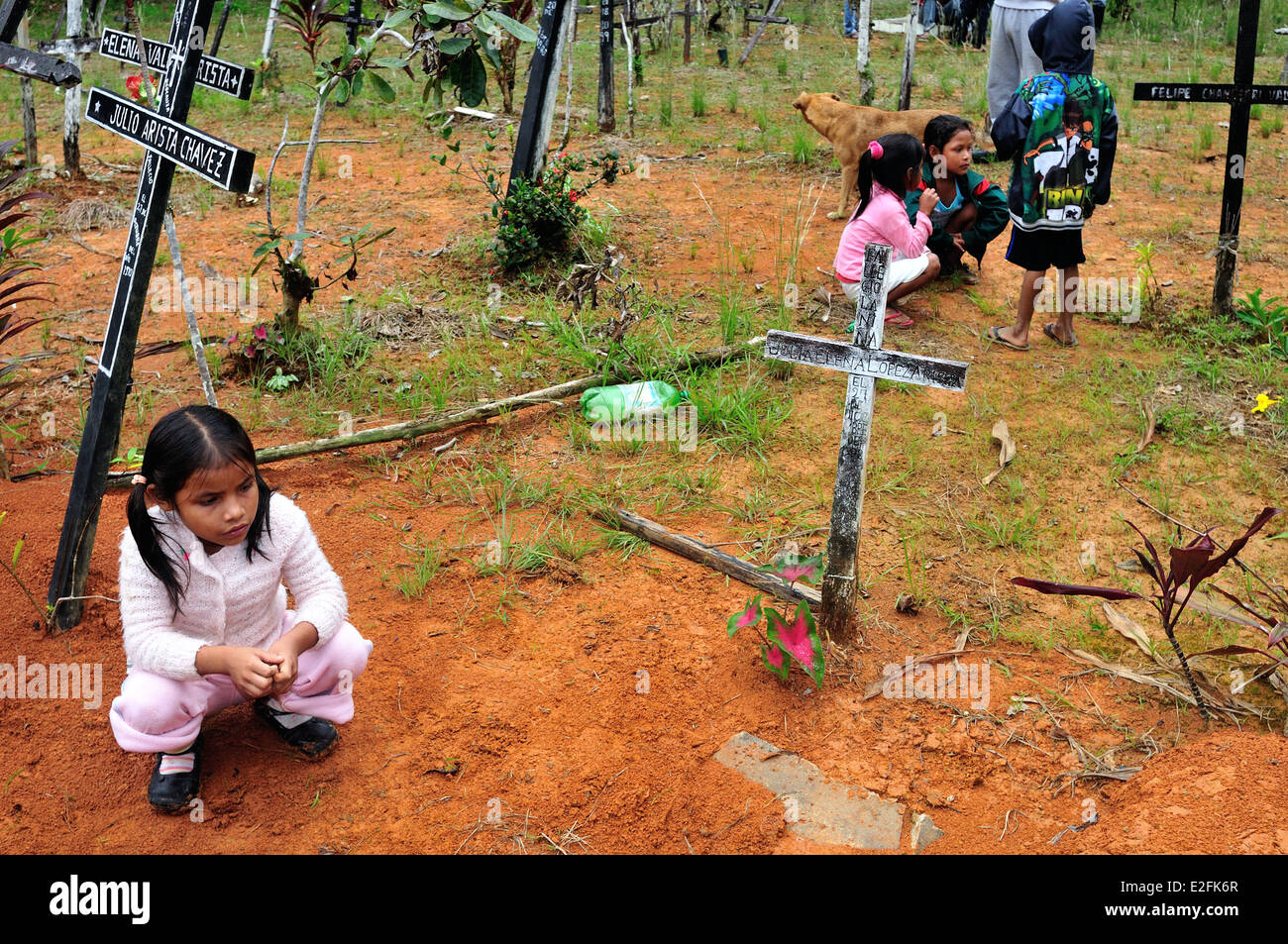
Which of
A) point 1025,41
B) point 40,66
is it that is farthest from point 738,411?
point 1025,41

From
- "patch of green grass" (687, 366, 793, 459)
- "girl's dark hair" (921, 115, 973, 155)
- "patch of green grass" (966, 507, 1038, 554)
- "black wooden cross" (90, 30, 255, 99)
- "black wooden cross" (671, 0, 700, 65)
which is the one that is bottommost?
"patch of green grass" (966, 507, 1038, 554)

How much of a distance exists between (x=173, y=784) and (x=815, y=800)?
152 cm

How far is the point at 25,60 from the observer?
3232 mm

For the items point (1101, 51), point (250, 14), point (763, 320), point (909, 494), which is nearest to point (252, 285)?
point (763, 320)

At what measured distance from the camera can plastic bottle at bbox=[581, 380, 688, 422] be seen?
4301 mm

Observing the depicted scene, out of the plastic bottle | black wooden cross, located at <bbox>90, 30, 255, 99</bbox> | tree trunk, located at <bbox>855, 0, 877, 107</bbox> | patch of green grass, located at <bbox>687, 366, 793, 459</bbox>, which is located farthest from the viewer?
tree trunk, located at <bbox>855, 0, 877, 107</bbox>

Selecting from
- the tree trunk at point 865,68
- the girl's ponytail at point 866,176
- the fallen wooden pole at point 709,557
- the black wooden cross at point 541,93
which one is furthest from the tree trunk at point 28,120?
the tree trunk at point 865,68

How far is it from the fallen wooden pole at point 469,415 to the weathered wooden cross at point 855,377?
1.53 m

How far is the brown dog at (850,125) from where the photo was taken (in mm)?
6340

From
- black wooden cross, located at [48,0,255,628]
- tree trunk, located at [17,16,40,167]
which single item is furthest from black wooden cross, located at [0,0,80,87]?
tree trunk, located at [17,16,40,167]

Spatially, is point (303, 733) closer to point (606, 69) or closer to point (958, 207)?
point (958, 207)

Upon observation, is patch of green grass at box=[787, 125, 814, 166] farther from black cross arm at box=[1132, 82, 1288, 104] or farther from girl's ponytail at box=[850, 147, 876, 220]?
black cross arm at box=[1132, 82, 1288, 104]

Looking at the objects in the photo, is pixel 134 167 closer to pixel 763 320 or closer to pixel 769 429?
pixel 763 320

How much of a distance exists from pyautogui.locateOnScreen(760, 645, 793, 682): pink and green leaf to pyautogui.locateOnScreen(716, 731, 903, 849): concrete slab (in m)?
0.22
